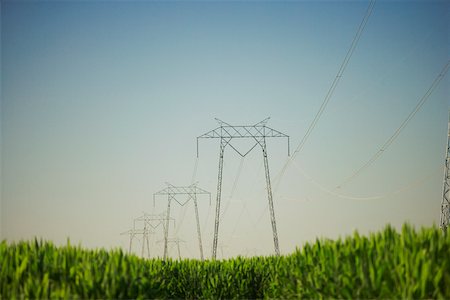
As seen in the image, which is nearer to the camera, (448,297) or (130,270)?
(448,297)

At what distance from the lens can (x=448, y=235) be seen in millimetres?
7980

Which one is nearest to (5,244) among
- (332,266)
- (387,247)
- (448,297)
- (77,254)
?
(77,254)

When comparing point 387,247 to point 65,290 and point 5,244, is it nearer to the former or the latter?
point 65,290

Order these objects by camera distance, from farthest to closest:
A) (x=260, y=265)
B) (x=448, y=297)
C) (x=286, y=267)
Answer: (x=260, y=265) < (x=286, y=267) < (x=448, y=297)

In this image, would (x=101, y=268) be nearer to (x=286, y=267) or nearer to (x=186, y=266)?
(x=286, y=267)

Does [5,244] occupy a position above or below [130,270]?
above

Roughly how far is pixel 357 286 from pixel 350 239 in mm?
1961

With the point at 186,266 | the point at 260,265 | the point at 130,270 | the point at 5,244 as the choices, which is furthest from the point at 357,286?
the point at 186,266

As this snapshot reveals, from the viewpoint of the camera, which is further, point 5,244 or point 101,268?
point 5,244

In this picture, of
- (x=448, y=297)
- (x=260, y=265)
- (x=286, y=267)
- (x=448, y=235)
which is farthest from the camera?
(x=260, y=265)

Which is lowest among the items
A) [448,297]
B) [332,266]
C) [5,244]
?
[448,297]

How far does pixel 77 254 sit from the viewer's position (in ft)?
30.7

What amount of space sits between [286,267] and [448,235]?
5.23m

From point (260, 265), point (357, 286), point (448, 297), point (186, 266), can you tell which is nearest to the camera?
point (448, 297)
